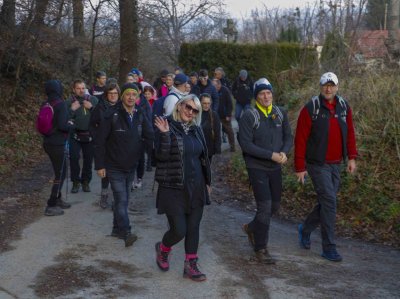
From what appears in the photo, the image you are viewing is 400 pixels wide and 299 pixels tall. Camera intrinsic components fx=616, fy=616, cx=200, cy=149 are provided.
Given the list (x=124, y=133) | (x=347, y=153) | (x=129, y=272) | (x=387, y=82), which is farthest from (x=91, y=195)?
→ (x=387, y=82)

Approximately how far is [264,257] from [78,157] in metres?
4.42

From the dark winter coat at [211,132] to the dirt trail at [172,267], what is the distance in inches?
50.2

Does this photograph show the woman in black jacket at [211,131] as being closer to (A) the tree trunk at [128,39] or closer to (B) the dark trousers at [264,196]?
(B) the dark trousers at [264,196]

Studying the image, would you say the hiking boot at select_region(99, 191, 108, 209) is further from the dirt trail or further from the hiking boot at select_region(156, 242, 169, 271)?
the hiking boot at select_region(156, 242, 169, 271)

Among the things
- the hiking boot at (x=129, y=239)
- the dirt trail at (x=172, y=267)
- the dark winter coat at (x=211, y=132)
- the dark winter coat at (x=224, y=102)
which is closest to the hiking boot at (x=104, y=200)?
the dirt trail at (x=172, y=267)

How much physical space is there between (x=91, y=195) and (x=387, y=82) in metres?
5.86

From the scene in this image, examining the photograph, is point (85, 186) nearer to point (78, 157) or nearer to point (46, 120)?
point (78, 157)

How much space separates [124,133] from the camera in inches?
291

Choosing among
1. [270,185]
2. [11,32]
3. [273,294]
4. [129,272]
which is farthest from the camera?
[11,32]

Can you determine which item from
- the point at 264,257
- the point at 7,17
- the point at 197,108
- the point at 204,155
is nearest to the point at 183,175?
the point at 204,155

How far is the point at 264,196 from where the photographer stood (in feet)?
22.0

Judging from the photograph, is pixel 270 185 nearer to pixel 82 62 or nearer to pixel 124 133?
pixel 124 133

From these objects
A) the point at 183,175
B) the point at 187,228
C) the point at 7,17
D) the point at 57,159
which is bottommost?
the point at 187,228

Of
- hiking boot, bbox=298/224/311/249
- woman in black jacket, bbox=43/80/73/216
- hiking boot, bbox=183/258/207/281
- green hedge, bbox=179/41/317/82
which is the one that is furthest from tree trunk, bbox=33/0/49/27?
green hedge, bbox=179/41/317/82
